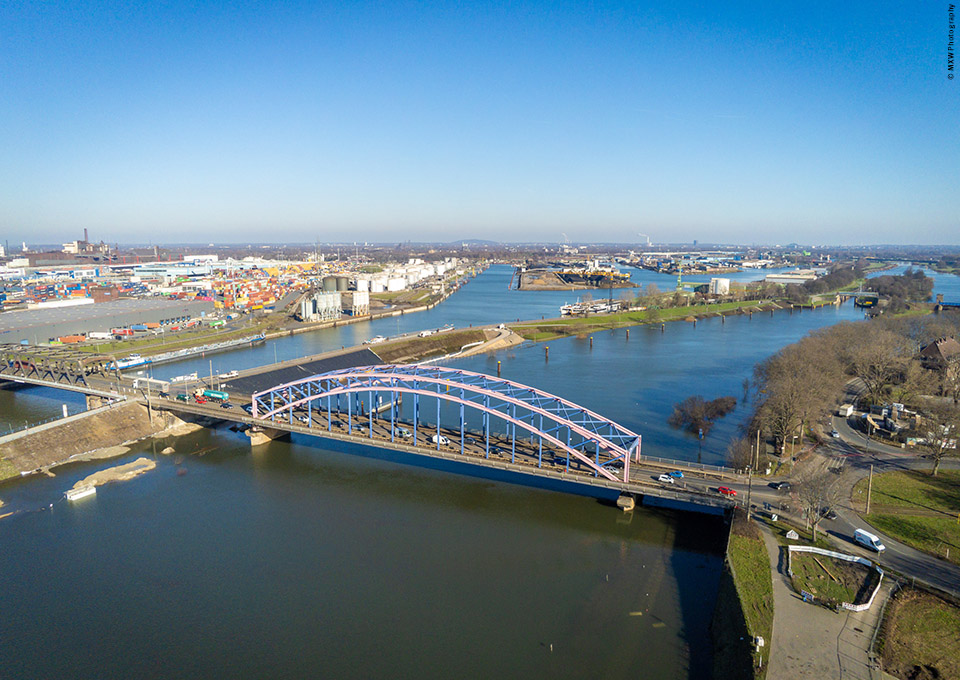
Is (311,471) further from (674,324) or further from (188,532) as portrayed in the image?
(674,324)

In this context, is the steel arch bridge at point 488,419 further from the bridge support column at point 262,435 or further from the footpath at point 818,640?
the footpath at point 818,640

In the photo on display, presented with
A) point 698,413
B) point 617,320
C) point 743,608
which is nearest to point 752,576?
point 743,608

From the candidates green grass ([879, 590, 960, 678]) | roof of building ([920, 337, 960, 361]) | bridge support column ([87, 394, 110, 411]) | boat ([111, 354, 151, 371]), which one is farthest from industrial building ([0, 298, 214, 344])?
roof of building ([920, 337, 960, 361])

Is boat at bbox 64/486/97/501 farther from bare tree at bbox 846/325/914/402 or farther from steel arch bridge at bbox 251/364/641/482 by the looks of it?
bare tree at bbox 846/325/914/402

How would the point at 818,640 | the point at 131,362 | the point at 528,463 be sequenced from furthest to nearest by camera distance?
1. the point at 131,362
2. the point at 528,463
3. the point at 818,640

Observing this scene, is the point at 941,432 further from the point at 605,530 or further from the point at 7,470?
the point at 7,470

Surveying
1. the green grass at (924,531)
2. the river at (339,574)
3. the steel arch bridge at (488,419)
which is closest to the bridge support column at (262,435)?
the river at (339,574)

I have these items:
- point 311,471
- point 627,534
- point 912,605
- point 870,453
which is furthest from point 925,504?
point 311,471
